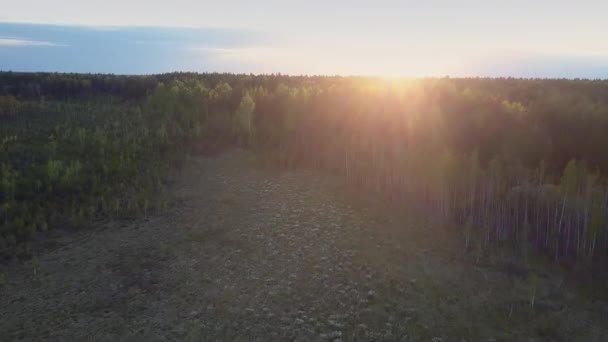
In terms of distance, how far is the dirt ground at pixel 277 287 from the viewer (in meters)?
6.72

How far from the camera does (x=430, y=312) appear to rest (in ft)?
23.6

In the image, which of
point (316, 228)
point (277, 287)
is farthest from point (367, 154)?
point (277, 287)

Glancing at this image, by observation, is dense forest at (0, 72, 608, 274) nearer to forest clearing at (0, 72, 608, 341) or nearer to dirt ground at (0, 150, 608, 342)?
forest clearing at (0, 72, 608, 341)

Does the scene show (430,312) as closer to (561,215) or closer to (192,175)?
(561,215)

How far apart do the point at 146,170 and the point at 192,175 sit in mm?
1190

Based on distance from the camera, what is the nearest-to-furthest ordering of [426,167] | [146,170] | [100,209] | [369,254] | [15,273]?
[15,273], [369,254], [100,209], [426,167], [146,170]

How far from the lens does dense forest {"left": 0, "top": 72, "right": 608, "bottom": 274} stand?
9820 mm

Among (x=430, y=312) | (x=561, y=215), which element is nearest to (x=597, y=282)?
(x=561, y=215)

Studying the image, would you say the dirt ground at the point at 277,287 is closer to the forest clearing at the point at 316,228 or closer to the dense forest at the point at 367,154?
the forest clearing at the point at 316,228

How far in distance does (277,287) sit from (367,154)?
7506mm

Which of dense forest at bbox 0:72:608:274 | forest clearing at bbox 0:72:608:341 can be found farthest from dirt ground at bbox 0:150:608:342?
dense forest at bbox 0:72:608:274

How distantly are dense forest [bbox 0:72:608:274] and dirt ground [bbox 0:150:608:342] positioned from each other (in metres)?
1.06

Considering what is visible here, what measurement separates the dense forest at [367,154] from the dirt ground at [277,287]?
1055 millimetres

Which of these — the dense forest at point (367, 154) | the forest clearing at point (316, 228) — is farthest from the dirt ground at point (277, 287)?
the dense forest at point (367, 154)
